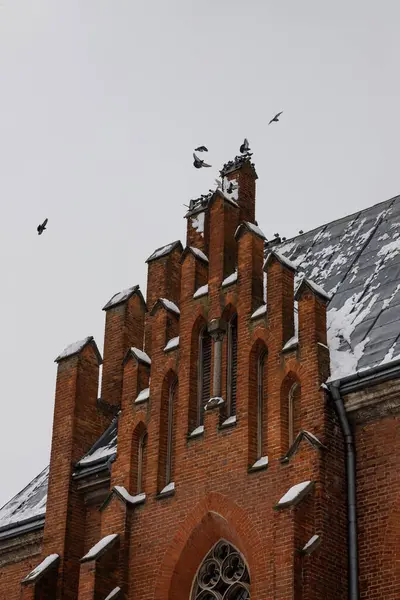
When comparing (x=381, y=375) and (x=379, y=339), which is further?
(x=379, y=339)

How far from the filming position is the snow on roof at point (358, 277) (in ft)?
61.5

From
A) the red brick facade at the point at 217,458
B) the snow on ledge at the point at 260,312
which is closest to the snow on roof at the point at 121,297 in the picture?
the red brick facade at the point at 217,458

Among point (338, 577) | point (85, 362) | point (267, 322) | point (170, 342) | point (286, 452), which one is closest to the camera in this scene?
point (338, 577)

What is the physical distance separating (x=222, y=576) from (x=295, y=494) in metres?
2.32

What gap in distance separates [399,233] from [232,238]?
3.11 metres

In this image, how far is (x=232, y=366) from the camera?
19938 mm

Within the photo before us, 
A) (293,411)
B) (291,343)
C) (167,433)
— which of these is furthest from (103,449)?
(291,343)

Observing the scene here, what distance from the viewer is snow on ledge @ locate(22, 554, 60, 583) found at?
20641mm

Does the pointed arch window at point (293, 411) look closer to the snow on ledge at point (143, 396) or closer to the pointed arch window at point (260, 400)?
the pointed arch window at point (260, 400)

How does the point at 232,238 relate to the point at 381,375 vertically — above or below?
above

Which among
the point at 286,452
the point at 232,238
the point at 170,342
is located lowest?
the point at 286,452

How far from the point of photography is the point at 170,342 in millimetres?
20844

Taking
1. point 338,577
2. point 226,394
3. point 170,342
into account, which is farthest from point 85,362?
point 338,577

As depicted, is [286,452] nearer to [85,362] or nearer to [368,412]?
[368,412]
